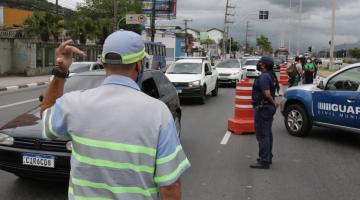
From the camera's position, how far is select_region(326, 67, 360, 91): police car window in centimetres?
855

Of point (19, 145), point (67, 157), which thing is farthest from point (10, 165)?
point (67, 157)

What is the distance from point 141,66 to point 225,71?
22115 mm

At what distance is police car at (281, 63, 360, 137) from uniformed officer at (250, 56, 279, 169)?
1954 mm

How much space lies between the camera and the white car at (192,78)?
627 inches

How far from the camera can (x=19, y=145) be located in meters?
5.57

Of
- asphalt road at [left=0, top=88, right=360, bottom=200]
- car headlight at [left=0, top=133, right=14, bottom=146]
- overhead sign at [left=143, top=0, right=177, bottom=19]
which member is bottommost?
asphalt road at [left=0, top=88, right=360, bottom=200]

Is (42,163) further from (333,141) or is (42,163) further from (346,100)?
(333,141)

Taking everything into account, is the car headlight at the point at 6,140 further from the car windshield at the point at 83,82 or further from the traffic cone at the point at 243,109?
the traffic cone at the point at 243,109

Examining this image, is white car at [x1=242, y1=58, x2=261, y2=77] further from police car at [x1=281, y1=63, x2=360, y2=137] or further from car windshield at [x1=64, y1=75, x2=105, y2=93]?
car windshield at [x1=64, y1=75, x2=105, y2=93]

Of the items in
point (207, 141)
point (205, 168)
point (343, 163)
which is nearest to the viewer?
point (205, 168)

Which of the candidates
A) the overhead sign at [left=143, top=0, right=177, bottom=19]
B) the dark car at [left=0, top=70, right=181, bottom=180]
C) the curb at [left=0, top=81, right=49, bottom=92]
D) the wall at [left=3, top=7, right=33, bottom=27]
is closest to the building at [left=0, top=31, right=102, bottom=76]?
the curb at [left=0, top=81, right=49, bottom=92]

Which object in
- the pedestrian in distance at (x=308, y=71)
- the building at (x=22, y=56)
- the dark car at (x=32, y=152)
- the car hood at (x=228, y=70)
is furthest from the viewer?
the building at (x=22, y=56)

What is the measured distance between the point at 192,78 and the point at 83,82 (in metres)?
9.01

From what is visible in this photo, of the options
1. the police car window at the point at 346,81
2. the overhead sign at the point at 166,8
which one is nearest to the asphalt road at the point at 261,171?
the police car window at the point at 346,81
